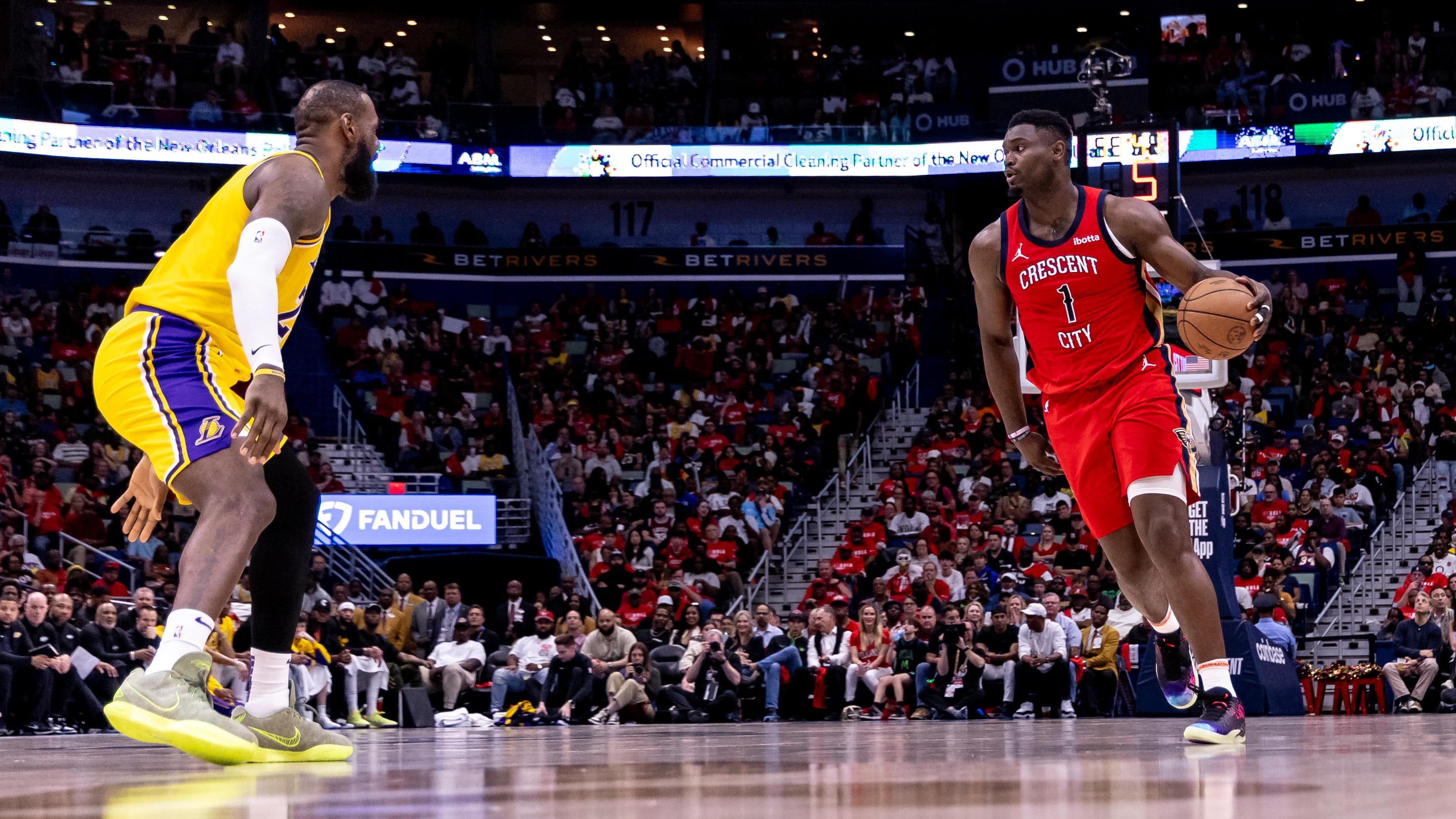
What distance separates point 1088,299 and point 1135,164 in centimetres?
767

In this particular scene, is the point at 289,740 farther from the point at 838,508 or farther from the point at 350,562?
the point at 838,508

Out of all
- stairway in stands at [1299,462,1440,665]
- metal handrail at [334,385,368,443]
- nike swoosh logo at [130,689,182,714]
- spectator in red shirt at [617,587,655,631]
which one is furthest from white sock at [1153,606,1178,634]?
metal handrail at [334,385,368,443]

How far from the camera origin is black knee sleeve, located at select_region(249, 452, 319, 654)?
4.14 m

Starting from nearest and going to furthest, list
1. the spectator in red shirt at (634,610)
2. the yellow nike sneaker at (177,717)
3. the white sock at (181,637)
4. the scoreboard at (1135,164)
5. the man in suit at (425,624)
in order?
the yellow nike sneaker at (177,717)
the white sock at (181,637)
the scoreboard at (1135,164)
the man in suit at (425,624)
the spectator in red shirt at (634,610)

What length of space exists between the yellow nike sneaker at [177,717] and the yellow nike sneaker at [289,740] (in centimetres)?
32

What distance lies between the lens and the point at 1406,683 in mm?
13117

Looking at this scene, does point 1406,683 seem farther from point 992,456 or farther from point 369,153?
point 369,153

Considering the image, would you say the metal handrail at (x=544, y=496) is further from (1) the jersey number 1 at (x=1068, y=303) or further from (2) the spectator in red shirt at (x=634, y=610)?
(1) the jersey number 1 at (x=1068, y=303)

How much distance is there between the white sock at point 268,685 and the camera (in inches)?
159

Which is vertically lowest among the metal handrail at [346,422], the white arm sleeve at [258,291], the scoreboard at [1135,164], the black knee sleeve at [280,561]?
the black knee sleeve at [280,561]

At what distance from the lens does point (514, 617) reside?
15.4m

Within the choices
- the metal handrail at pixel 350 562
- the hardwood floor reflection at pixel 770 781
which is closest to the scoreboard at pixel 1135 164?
the hardwood floor reflection at pixel 770 781

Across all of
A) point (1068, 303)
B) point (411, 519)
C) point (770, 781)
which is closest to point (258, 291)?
point (770, 781)

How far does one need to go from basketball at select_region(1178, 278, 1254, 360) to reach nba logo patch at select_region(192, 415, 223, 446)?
2978mm
